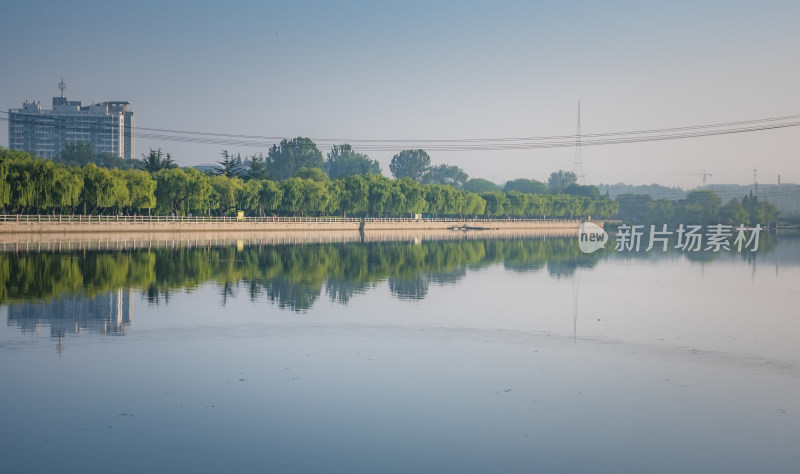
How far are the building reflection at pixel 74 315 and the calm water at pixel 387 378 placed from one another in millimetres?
161

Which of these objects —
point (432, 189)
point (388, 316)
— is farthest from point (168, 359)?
point (432, 189)

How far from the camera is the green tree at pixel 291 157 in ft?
630

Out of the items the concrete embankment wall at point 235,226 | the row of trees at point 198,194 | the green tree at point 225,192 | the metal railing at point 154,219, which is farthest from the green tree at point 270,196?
the green tree at point 225,192

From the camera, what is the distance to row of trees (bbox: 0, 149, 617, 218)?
73688 mm

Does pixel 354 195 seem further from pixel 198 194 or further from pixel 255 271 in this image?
pixel 255 271

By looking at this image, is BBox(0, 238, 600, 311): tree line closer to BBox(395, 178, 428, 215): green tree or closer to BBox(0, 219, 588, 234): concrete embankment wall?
BBox(0, 219, 588, 234): concrete embankment wall

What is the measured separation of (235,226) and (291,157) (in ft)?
326

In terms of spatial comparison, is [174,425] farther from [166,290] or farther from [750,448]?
[166,290]

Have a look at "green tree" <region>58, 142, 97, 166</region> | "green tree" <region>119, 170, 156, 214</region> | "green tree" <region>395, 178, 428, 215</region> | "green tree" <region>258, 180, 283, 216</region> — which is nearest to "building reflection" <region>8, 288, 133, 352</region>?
"green tree" <region>119, 170, 156, 214</region>

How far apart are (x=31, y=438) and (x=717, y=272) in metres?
44.4

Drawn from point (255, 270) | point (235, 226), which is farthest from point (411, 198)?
point (255, 270)

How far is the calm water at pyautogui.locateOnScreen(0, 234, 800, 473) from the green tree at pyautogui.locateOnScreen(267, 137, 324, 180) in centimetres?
15891

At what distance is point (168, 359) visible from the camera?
1800 cm

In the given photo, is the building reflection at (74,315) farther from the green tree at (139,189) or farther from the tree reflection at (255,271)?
the green tree at (139,189)
